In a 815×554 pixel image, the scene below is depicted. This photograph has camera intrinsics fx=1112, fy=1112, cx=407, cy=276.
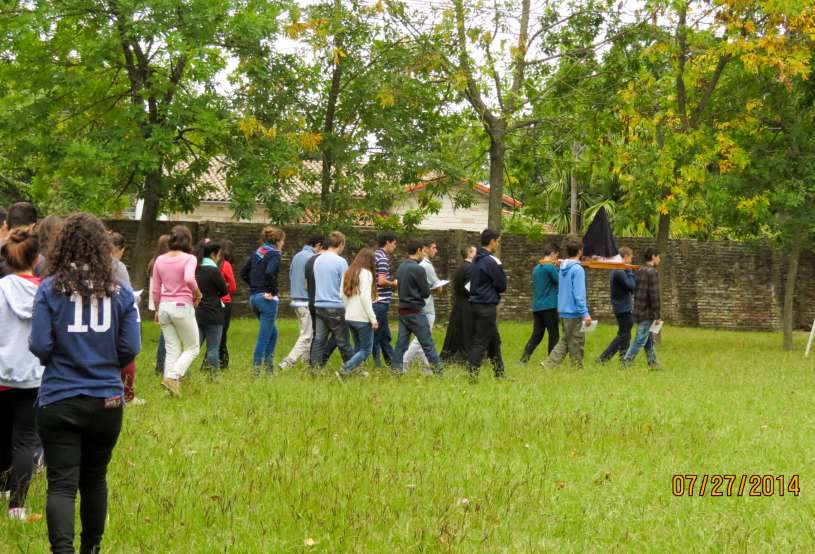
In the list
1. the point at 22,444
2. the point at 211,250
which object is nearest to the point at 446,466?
the point at 22,444

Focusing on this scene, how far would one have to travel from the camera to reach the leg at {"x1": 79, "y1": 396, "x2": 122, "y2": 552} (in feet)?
18.9

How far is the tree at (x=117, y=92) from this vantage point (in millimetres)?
20833

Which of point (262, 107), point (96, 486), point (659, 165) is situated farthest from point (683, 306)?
point (96, 486)

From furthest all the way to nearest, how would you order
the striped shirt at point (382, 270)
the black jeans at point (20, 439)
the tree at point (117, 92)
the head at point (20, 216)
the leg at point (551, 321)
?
1. the tree at point (117, 92)
2. the leg at point (551, 321)
3. the striped shirt at point (382, 270)
4. the head at point (20, 216)
5. the black jeans at point (20, 439)

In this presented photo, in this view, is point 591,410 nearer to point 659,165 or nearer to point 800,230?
point 659,165

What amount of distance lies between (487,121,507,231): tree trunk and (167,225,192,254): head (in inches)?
442

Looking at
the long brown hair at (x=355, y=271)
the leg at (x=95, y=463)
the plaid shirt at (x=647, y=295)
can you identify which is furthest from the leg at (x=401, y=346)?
the leg at (x=95, y=463)

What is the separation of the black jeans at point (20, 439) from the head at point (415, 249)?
766 cm

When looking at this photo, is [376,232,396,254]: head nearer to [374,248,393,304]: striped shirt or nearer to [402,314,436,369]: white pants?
[374,248,393,304]: striped shirt

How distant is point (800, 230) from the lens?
927 inches

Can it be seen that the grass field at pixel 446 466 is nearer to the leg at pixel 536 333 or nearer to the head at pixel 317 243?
the head at pixel 317 243

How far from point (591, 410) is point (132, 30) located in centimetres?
1283

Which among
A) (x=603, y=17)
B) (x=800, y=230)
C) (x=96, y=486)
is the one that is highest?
(x=603, y=17)
